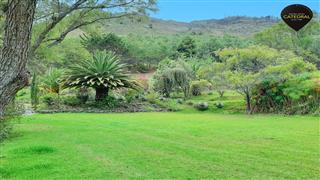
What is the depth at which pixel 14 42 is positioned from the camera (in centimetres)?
458

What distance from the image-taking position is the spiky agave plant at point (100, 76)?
22672 mm

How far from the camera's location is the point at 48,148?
8.74m

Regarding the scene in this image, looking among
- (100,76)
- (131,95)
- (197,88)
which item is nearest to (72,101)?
(100,76)

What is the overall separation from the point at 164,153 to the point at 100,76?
14.9m

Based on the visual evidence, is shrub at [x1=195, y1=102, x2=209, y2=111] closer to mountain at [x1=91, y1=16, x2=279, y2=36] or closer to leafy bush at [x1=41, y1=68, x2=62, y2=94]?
leafy bush at [x1=41, y1=68, x2=62, y2=94]

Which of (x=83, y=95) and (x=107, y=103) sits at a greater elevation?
(x=83, y=95)

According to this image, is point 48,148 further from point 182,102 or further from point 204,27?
point 204,27

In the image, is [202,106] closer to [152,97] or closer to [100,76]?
[152,97]

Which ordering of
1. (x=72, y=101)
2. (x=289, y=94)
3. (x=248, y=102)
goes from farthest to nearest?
(x=72, y=101), (x=248, y=102), (x=289, y=94)

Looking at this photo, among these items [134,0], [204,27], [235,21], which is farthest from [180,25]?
[134,0]

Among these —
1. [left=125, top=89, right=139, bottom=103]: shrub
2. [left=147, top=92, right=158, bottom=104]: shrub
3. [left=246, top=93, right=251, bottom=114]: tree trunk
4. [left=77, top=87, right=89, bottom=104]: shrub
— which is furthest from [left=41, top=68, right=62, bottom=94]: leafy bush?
[left=246, top=93, right=251, bottom=114]: tree trunk

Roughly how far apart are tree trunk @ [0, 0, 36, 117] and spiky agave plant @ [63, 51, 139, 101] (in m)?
17.7

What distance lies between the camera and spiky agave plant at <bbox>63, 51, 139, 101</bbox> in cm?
2267

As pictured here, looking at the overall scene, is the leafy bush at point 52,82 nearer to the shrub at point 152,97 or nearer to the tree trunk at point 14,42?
the shrub at point 152,97
